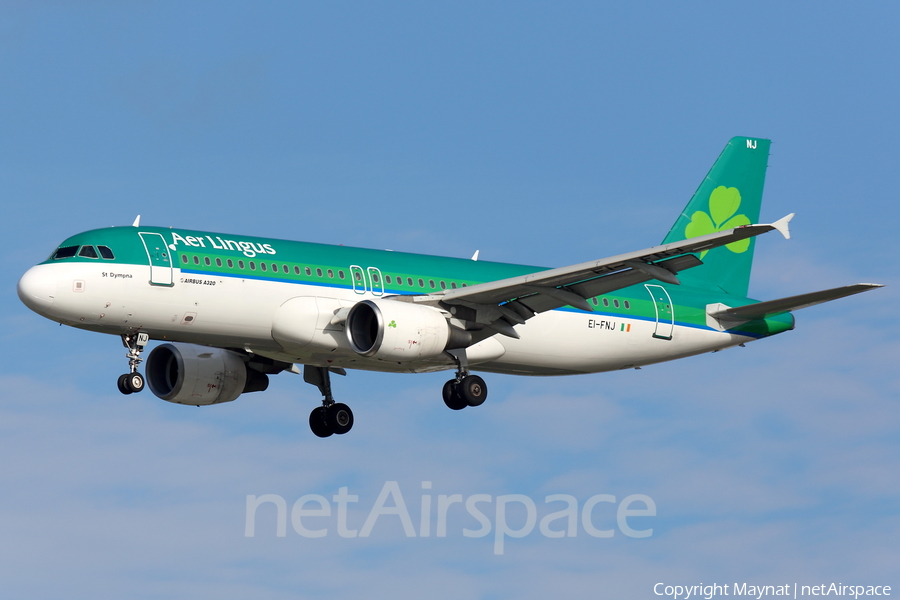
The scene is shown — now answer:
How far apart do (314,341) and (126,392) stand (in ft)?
16.5

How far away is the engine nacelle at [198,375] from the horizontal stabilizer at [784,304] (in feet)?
48.7

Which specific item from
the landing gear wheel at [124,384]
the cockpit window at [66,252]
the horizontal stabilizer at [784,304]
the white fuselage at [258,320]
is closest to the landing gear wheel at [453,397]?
the white fuselage at [258,320]

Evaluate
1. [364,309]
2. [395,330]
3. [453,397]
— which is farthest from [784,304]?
[364,309]

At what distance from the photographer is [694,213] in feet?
156

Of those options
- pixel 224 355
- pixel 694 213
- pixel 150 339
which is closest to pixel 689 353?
pixel 694 213

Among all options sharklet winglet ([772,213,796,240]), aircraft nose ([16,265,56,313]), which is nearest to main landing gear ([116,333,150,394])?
aircraft nose ([16,265,56,313])

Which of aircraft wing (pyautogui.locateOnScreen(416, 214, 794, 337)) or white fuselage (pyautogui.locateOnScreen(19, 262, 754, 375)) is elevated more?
aircraft wing (pyautogui.locateOnScreen(416, 214, 794, 337))

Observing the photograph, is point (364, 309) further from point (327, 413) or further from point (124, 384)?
point (327, 413)

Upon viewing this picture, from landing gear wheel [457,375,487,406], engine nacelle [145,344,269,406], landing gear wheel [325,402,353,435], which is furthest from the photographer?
landing gear wheel [325,402,353,435]

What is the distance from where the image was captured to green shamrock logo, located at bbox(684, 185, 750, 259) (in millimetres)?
47062

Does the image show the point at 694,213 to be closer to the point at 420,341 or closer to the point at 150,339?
the point at 420,341

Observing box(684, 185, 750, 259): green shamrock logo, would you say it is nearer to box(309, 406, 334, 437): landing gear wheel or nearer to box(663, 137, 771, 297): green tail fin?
box(663, 137, 771, 297): green tail fin

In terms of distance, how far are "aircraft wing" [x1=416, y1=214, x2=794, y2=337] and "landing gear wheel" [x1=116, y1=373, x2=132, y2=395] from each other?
8.17m

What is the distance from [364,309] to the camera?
36.7 m
